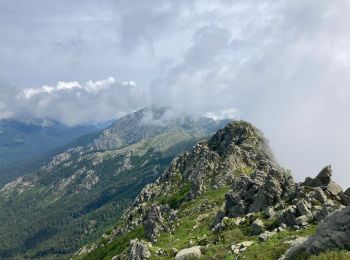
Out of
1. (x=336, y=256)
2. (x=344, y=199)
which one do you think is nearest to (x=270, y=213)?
(x=344, y=199)

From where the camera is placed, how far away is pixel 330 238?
43.0 meters

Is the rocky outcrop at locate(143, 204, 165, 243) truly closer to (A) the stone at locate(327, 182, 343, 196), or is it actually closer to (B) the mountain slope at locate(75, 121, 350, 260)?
(B) the mountain slope at locate(75, 121, 350, 260)

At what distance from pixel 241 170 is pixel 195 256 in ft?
449

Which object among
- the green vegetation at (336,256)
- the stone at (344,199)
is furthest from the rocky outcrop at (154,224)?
the green vegetation at (336,256)

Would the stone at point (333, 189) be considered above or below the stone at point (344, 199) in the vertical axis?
above

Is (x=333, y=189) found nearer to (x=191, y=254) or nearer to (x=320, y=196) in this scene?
(x=320, y=196)

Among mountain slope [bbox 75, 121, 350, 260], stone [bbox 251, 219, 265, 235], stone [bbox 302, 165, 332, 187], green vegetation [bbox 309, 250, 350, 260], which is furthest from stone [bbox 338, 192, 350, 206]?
green vegetation [bbox 309, 250, 350, 260]

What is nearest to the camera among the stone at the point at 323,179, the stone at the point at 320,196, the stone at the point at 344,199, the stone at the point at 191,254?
the stone at the point at 191,254

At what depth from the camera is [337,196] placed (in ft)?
244

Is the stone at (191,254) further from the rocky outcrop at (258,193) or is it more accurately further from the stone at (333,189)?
the rocky outcrop at (258,193)

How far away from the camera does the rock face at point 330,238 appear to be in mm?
42531

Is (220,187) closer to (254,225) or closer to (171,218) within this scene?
(171,218)

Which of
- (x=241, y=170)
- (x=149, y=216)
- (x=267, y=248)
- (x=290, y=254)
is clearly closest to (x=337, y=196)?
(x=267, y=248)

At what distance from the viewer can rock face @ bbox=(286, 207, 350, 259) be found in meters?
42.5
